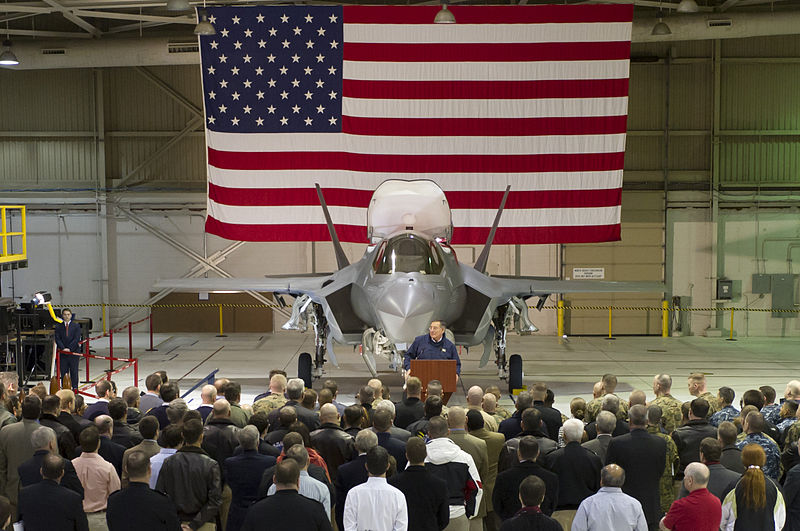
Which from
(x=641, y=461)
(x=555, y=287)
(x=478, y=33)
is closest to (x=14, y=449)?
(x=641, y=461)

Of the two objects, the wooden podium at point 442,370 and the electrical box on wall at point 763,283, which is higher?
the electrical box on wall at point 763,283

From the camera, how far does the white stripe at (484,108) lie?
16656mm

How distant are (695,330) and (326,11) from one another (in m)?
12.4

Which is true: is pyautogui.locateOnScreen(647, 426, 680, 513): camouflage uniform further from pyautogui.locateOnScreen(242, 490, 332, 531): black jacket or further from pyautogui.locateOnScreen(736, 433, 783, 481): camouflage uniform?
pyautogui.locateOnScreen(242, 490, 332, 531): black jacket

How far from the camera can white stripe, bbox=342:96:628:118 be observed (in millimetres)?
16656

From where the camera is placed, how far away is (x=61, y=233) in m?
22.5

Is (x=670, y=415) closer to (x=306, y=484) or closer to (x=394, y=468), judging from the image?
(x=394, y=468)

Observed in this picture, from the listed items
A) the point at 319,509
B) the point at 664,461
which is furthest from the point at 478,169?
the point at 319,509

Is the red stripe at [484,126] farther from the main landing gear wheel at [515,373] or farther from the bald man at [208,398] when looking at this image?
the bald man at [208,398]

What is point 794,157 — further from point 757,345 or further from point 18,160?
point 18,160

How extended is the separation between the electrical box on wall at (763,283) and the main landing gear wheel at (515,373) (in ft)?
35.6

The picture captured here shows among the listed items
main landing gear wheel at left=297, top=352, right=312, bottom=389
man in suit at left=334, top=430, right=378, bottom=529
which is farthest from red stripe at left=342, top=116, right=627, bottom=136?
man in suit at left=334, top=430, right=378, bottom=529

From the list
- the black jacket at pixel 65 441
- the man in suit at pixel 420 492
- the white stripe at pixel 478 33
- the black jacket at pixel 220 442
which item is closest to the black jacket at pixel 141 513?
the man in suit at pixel 420 492

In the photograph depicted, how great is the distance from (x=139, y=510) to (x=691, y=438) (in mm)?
4137
